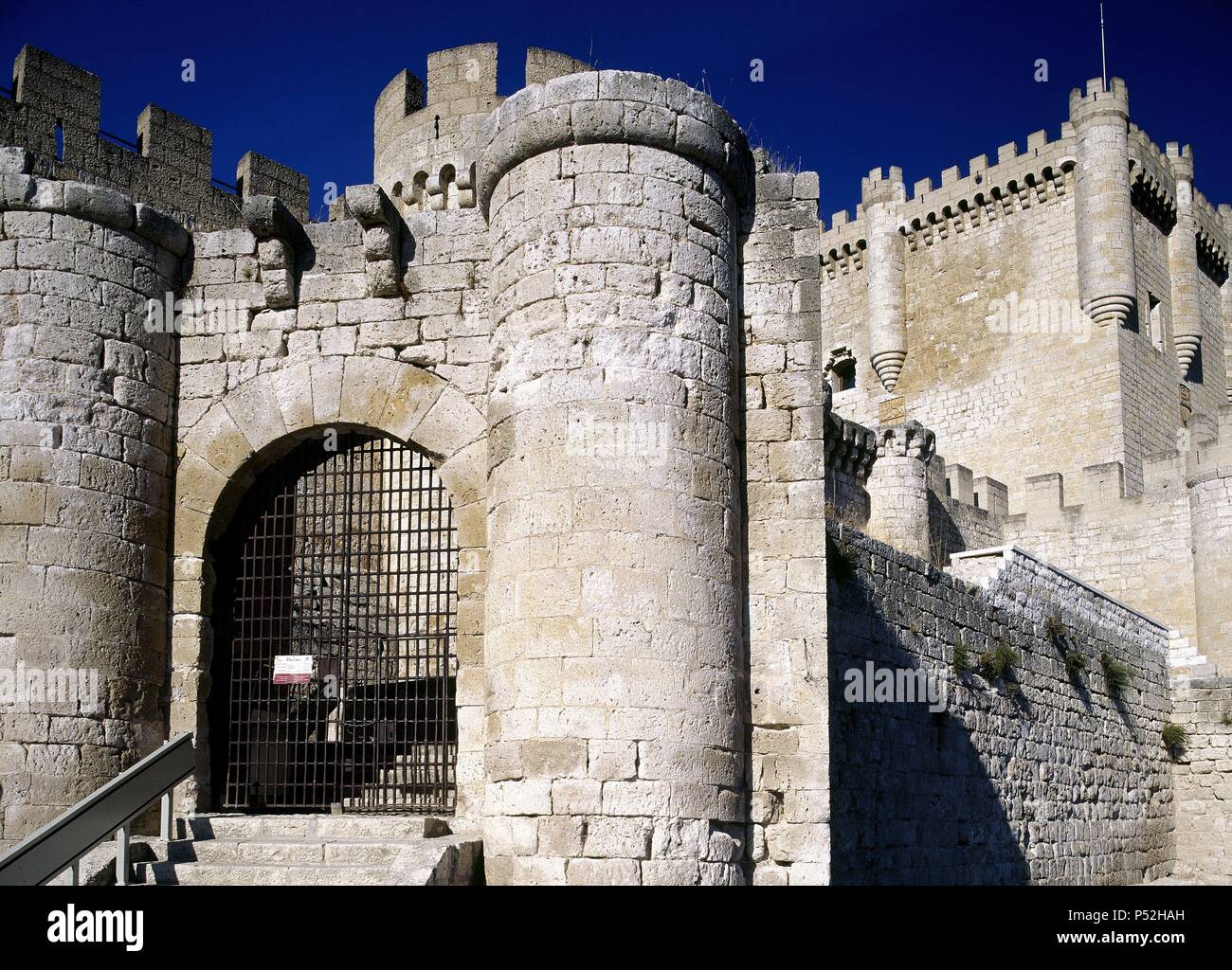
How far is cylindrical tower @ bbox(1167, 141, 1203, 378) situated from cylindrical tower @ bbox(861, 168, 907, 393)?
18.9 ft

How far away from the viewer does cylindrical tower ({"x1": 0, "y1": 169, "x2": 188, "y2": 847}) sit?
763cm

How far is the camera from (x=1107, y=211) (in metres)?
28.4

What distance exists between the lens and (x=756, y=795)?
7.34 m

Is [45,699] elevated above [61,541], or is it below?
below

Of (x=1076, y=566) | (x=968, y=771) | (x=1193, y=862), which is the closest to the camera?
(x=968, y=771)

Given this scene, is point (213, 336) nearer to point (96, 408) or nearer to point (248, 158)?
point (96, 408)

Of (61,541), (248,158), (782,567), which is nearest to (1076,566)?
(248,158)

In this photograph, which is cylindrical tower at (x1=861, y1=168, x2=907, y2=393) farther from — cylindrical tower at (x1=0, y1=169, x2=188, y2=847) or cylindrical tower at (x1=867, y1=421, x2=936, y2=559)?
cylindrical tower at (x1=0, y1=169, x2=188, y2=847)

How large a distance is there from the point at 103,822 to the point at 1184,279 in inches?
1137

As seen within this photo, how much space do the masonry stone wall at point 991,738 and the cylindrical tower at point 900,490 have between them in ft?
10.4

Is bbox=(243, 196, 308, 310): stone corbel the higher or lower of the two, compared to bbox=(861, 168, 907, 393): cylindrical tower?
lower

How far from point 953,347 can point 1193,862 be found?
14416 millimetres

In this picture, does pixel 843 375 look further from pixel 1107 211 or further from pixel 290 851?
pixel 290 851

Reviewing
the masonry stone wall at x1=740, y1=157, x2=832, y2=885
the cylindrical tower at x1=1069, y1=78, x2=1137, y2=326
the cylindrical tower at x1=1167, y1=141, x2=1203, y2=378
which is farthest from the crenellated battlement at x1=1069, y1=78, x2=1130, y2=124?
the masonry stone wall at x1=740, y1=157, x2=832, y2=885
